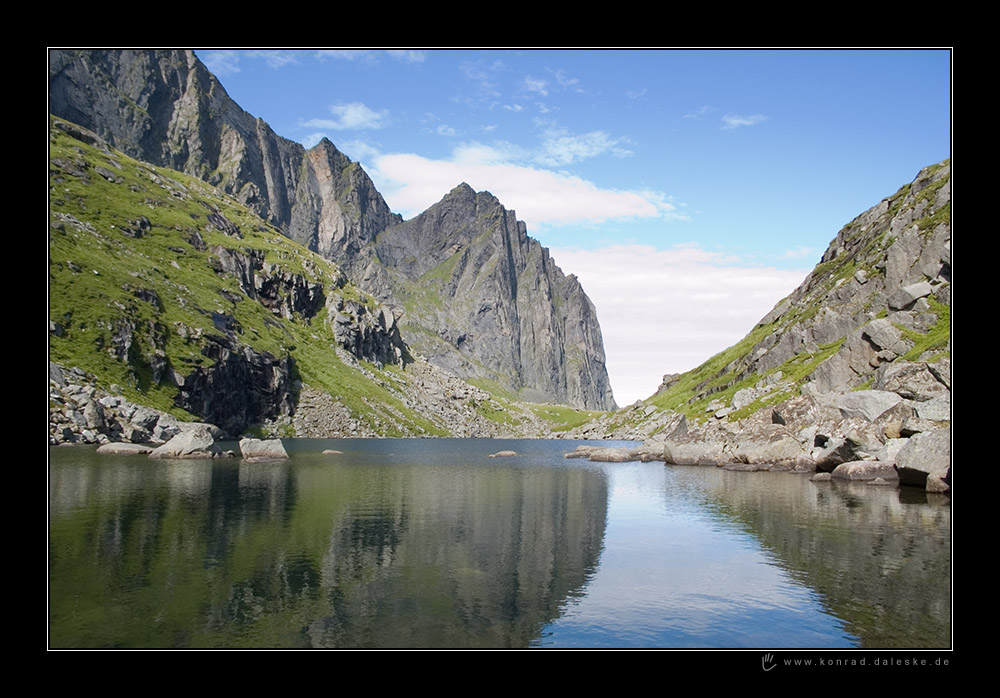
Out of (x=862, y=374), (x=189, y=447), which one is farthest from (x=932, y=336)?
(x=189, y=447)

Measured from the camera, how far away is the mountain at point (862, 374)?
2916 inches

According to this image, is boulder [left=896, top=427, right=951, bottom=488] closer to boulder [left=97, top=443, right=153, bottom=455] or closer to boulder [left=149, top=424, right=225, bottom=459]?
boulder [left=149, top=424, right=225, bottom=459]

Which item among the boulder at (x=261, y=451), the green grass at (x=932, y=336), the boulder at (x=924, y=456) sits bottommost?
the boulder at (x=261, y=451)

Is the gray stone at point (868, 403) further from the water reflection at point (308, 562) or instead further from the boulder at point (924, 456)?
the water reflection at point (308, 562)

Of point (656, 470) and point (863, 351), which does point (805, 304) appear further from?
point (656, 470)

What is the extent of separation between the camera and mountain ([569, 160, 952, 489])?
74062mm

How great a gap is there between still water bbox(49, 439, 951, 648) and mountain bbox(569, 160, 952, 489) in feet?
37.7

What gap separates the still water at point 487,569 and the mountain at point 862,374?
37.7ft

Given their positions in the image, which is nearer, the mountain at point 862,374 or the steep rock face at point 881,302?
the mountain at point 862,374

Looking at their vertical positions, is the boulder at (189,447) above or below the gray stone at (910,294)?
below

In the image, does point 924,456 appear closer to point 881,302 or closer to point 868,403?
point 868,403

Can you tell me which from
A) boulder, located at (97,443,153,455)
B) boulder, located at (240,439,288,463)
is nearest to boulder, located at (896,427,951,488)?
boulder, located at (240,439,288,463)

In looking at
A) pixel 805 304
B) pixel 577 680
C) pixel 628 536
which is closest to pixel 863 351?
pixel 805 304

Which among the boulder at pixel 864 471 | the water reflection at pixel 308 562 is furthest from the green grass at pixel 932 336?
the water reflection at pixel 308 562
